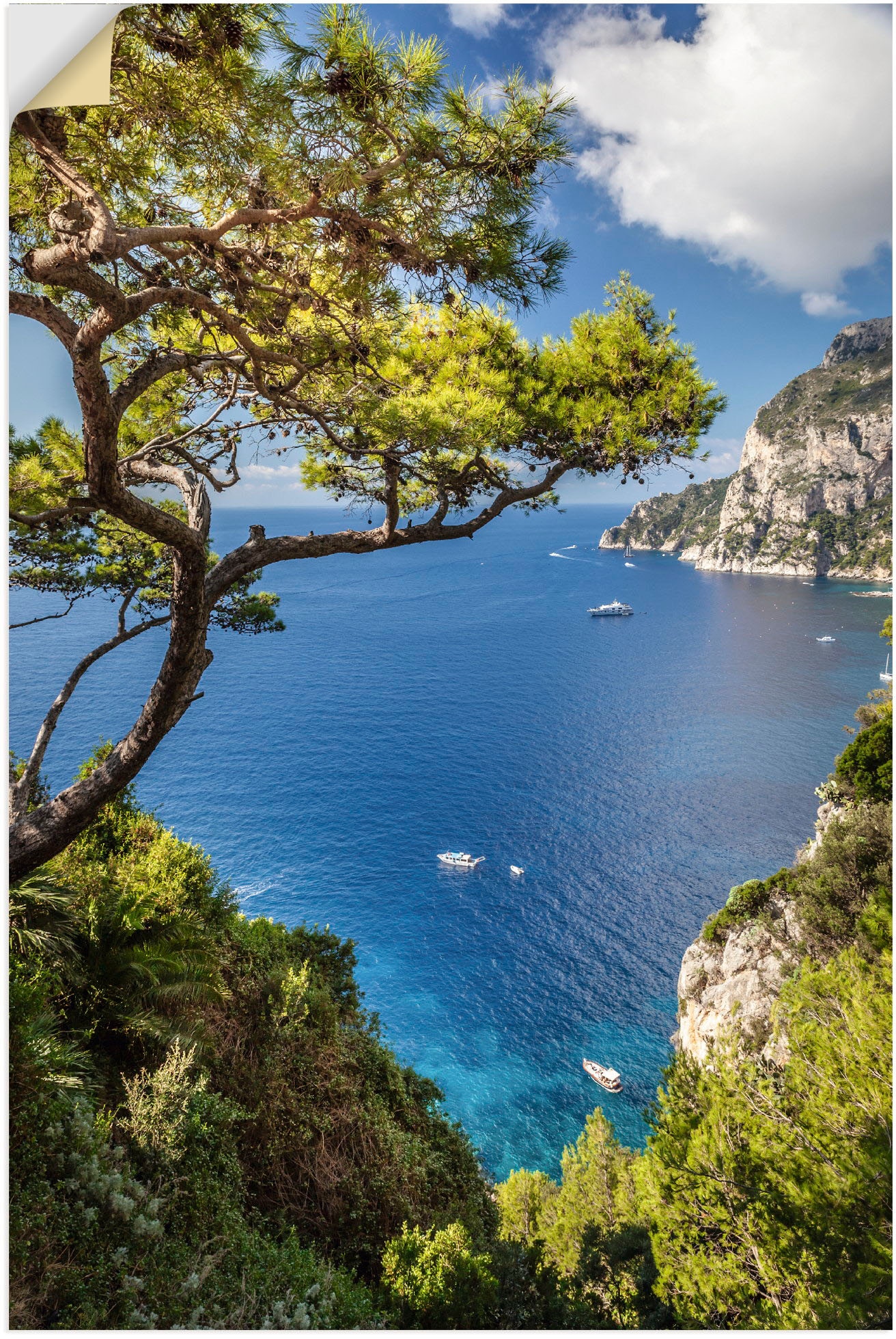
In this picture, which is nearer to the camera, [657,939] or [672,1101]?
[672,1101]

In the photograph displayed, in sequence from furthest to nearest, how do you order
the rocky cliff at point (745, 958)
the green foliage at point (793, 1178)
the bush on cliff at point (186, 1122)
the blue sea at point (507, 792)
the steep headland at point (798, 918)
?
the blue sea at point (507, 792) → the rocky cliff at point (745, 958) → the steep headland at point (798, 918) → the green foliage at point (793, 1178) → the bush on cliff at point (186, 1122)

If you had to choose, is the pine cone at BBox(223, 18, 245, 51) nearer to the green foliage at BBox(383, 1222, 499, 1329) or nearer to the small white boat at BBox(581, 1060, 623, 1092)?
the green foliage at BBox(383, 1222, 499, 1329)

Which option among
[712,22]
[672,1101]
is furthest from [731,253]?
[672,1101]

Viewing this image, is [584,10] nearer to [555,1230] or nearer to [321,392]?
[321,392]

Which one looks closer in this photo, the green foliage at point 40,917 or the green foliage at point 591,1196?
the green foliage at point 40,917

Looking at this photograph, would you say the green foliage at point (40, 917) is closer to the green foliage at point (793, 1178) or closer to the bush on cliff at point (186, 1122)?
the bush on cliff at point (186, 1122)

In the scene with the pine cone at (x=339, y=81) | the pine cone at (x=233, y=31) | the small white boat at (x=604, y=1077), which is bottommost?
the small white boat at (x=604, y=1077)

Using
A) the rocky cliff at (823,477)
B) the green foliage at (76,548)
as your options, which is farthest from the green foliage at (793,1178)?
the green foliage at (76,548)
